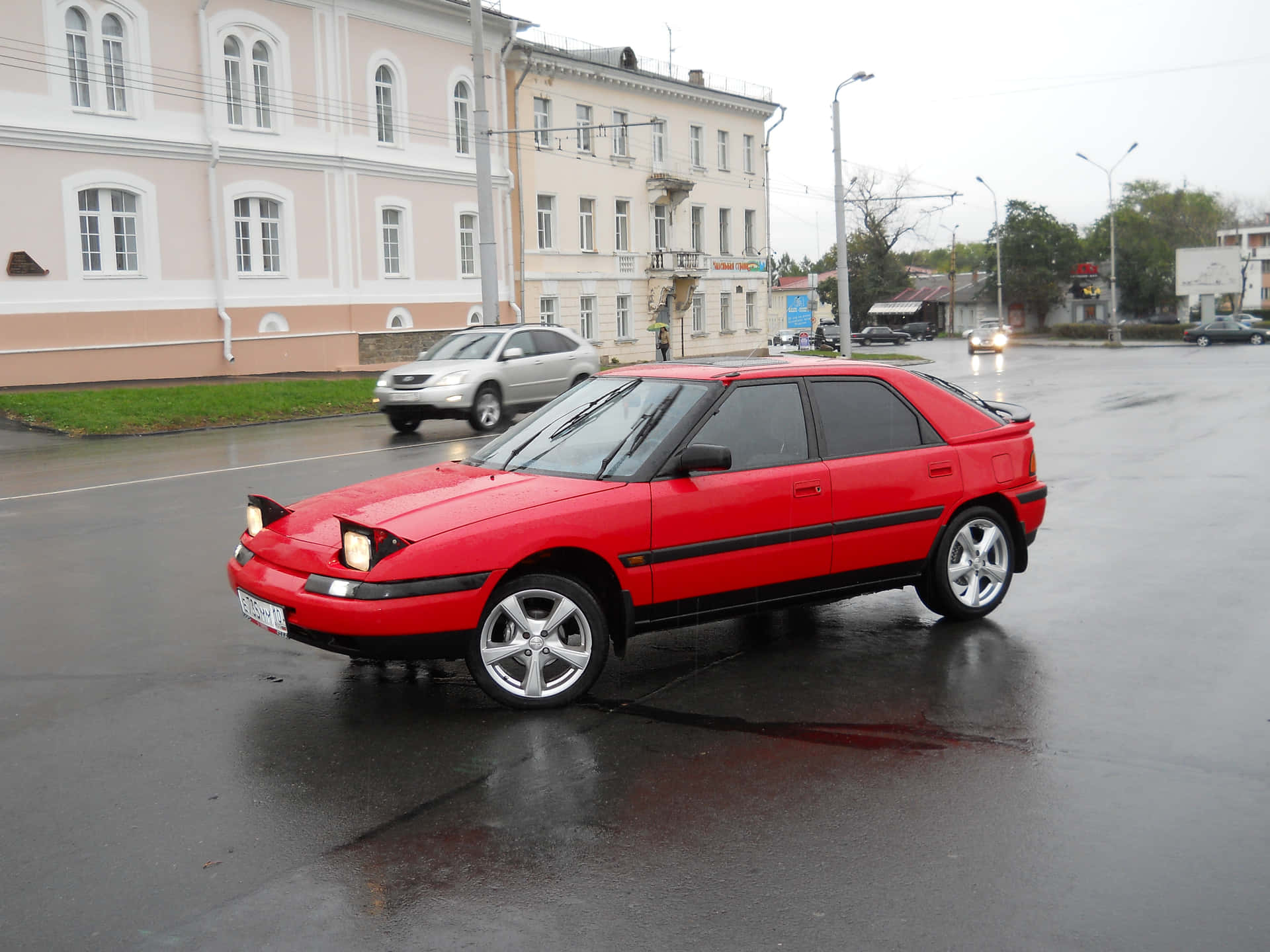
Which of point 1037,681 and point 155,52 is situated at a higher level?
point 155,52

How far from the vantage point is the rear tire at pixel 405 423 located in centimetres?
1964

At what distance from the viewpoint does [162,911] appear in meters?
3.69

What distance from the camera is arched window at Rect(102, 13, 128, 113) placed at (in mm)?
29672

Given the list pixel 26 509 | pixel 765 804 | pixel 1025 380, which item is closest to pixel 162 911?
pixel 765 804

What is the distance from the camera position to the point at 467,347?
66.9 feet

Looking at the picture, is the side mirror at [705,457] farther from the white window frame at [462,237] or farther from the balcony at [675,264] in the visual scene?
the balcony at [675,264]

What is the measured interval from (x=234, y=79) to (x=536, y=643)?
103ft

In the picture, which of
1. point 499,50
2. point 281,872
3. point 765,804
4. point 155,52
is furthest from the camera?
point 499,50

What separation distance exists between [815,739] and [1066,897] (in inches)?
62.0

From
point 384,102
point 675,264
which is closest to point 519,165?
point 384,102

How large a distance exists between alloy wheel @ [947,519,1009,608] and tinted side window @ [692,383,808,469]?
1228mm

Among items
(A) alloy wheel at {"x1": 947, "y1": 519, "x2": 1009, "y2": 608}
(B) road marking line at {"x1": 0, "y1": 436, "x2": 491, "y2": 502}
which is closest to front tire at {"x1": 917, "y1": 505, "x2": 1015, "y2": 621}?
(A) alloy wheel at {"x1": 947, "y1": 519, "x2": 1009, "y2": 608}

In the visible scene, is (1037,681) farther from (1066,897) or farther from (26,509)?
(26,509)

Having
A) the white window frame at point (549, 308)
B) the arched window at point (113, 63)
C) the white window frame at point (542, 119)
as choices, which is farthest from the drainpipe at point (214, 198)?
the white window frame at point (549, 308)
